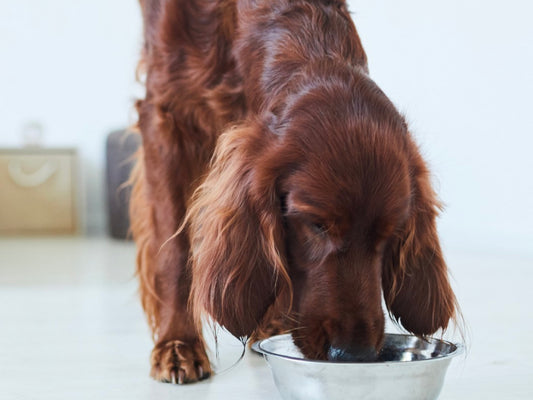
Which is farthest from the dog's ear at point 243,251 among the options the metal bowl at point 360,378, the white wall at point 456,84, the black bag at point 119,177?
the black bag at point 119,177

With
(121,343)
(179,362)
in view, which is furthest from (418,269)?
(121,343)

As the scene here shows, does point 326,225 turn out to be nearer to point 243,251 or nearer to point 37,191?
point 243,251

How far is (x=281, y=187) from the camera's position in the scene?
1.50 meters

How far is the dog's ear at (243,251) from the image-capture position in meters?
1.50

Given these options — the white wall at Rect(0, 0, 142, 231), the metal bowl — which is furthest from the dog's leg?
the white wall at Rect(0, 0, 142, 231)

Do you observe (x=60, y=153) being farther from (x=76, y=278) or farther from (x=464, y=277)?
(x=464, y=277)

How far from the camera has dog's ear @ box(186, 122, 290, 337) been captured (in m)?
1.50

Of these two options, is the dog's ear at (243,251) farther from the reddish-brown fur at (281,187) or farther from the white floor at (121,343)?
the white floor at (121,343)

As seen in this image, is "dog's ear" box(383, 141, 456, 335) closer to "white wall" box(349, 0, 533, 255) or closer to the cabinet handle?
"white wall" box(349, 0, 533, 255)

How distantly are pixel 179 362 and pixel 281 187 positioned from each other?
22.1 inches

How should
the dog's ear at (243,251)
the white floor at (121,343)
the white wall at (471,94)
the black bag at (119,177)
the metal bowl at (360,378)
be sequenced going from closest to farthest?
the metal bowl at (360,378) < the dog's ear at (243,251) < the white floor at (121,343) < the white wall at (471,94) < the black bag at (119,177)

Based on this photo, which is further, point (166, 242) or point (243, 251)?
point (166, 242)

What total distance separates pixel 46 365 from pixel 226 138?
764 mm

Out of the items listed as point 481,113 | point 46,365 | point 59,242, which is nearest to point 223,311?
point 46,365
